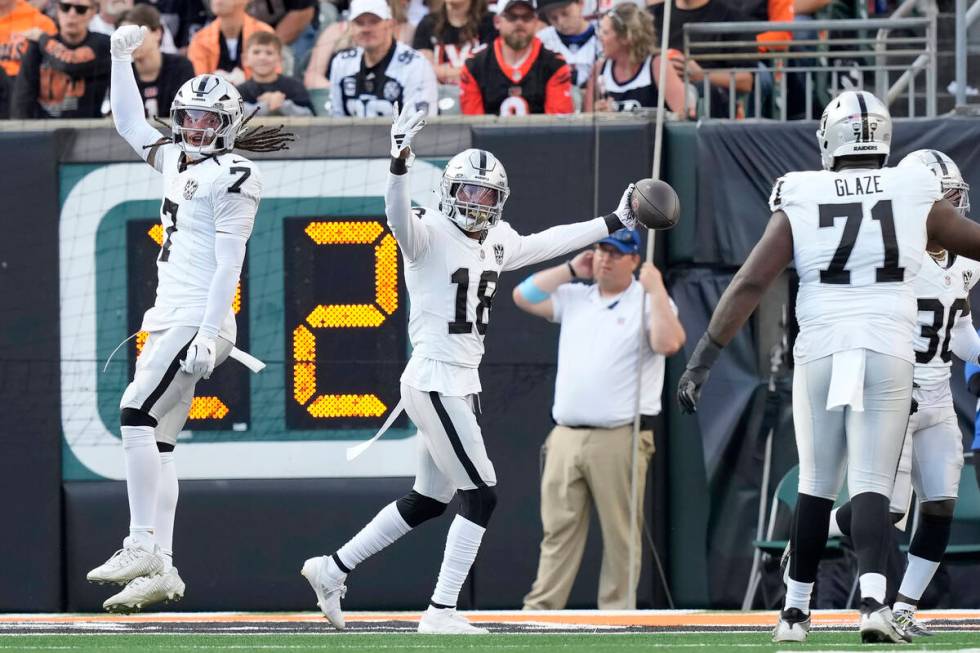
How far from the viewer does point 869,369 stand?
234 inches

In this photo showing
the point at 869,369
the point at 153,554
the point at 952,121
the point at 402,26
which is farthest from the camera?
the point at 402,26

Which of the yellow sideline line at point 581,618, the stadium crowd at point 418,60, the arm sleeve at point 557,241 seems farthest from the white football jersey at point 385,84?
the yellow sideline line at point 581,618

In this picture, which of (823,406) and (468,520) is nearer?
(823,406)

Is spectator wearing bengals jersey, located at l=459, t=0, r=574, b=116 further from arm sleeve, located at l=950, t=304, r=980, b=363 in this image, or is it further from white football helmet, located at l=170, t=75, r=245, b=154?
arm sleeve, located at l=950, t=304, r=980, b=363

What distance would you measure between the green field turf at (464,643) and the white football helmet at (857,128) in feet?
5.47

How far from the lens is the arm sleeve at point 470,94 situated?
9938 millimetres

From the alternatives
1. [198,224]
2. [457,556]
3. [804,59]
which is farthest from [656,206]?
[804,59]

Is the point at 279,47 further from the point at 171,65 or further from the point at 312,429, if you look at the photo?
the point at 312,429

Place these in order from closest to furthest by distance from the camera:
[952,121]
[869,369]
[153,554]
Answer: [869,369] < [153,554] < [952,121]

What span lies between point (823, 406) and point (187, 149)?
2.86 meters

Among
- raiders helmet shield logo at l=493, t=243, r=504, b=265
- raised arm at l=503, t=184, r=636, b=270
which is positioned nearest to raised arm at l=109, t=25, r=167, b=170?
raiders helmet shield logo at l=493, t=243, r=504, b=265

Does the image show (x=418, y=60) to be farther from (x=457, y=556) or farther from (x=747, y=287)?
(x=747, y=287)

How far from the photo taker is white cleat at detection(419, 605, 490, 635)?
7129mm

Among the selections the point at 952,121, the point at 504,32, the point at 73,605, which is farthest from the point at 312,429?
the point at 952,121
